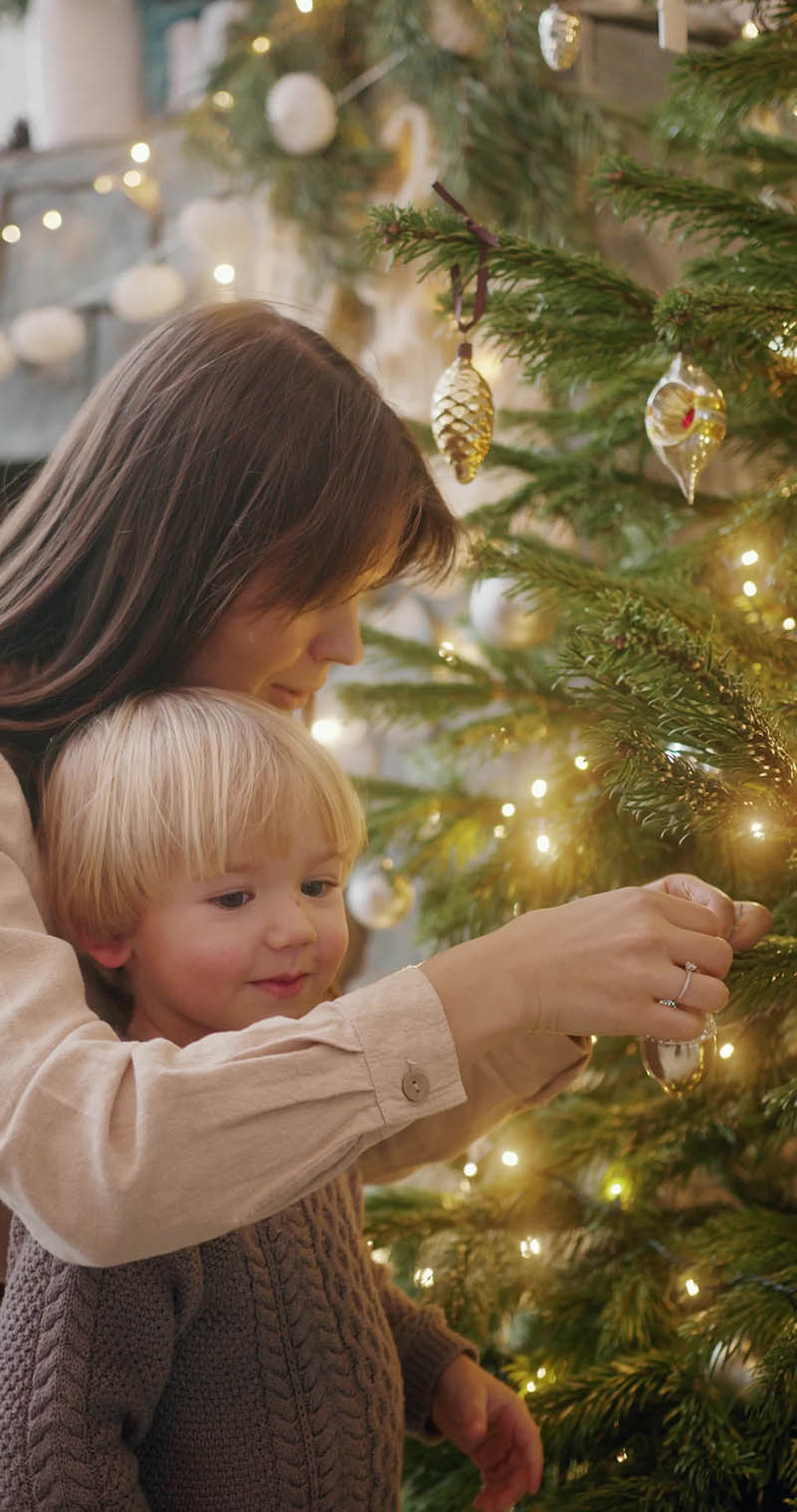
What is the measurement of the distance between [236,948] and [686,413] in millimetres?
409

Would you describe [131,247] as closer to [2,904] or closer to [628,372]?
[628,372]

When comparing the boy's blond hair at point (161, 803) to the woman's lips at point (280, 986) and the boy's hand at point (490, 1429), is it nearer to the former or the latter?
the woman's lips at point (280, 986)

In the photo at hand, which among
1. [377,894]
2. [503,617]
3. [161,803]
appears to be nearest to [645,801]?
[161,803]

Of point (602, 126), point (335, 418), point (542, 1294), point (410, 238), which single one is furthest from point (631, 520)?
point (602, 126)

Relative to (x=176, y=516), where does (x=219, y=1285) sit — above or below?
below

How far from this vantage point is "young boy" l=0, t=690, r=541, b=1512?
0.72 meters

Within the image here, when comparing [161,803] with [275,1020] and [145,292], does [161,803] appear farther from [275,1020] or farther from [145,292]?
[145,292]

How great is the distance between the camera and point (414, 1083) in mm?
638

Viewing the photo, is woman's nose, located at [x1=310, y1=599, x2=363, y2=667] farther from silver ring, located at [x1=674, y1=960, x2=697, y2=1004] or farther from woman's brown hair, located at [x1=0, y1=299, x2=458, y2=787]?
silver ring, located at [x1=674, y1=960, x2=697, y2=1004]

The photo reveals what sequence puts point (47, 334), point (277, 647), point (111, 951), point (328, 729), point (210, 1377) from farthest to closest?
point (47, 334) < point (328, 729) < point (277, 647) < point (111, 951) < point (210, 1377)

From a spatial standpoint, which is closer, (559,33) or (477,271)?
Result: (477,271)

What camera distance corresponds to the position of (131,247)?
253 cm

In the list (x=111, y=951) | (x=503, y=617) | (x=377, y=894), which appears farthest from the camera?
(x=377, y=894)

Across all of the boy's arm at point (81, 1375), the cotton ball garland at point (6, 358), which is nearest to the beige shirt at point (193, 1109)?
the boy's arm at point (81, 1375)
